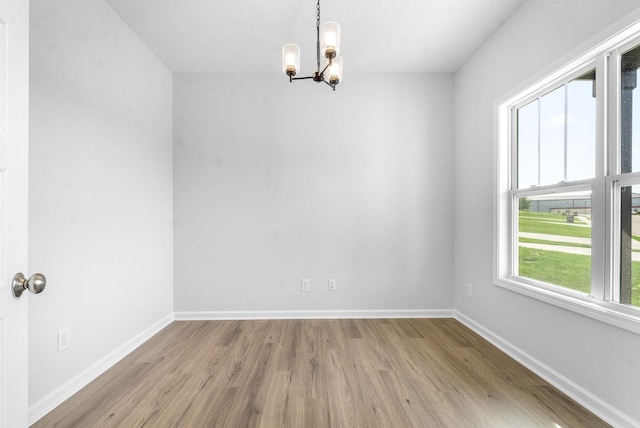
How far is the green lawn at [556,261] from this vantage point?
1929mm

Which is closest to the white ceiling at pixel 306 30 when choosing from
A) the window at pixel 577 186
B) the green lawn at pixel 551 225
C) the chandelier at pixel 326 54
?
the chandelier at pixel 326 54

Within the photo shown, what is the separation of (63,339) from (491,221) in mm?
3387

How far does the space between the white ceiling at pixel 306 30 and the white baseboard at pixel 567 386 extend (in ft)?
8.86

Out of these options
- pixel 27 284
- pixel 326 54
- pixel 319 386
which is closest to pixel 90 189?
pixel 27 284

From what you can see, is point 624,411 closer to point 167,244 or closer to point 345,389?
point 345,389

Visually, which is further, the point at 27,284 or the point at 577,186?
the point at 577,186

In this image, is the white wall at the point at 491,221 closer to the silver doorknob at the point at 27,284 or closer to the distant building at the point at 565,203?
the distant building at the point at 565,203

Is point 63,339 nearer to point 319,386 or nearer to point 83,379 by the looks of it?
point 83,379

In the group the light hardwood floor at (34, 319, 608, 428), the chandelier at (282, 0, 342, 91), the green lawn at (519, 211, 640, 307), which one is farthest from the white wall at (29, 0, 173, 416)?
the green lawn at (519, 211, 640, 307)

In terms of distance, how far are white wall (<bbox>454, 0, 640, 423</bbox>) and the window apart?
113 millimetres

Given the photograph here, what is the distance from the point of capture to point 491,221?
109 inches

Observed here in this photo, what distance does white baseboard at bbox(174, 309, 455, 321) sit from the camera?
11.0 feet

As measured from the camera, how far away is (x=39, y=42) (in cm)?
173

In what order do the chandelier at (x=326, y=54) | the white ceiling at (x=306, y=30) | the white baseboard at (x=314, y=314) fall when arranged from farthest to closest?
the white baseboard at (x=314, y=314), the white ceiling at (x=306, y=30), the chandelier at (x=326, y=54)
